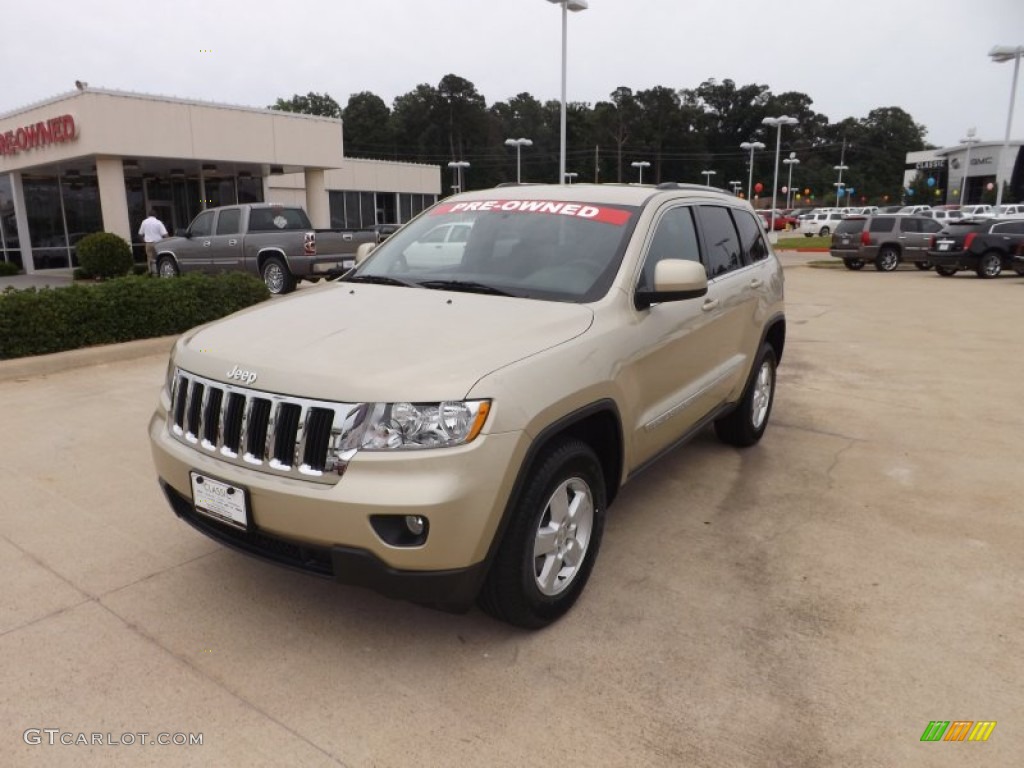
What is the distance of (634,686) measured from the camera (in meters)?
2.86

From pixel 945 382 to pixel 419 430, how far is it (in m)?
7.14

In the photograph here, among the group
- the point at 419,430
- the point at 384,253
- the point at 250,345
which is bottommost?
the point at 419,430

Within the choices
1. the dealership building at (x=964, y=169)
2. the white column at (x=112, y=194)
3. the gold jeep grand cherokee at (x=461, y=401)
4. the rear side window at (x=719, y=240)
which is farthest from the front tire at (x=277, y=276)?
the dealership building at (x=964, y=169)

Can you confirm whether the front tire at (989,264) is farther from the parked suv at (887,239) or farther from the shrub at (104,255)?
the shrub at (104,255)

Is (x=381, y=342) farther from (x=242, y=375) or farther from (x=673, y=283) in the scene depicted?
(x=673, y=283)

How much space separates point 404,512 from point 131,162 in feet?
70.3

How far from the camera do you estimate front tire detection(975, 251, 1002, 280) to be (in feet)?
68.0

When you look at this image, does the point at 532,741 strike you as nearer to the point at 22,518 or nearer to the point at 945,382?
the point at 22,518

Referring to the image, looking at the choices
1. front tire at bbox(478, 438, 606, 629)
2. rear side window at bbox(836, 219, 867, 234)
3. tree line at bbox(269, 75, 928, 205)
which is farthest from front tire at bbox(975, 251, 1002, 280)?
tree line at bbox(269, 75, 928, 205)

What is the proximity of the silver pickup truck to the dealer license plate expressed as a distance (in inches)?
450

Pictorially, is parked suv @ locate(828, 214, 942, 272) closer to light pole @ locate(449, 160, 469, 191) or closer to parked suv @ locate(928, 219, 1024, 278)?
parked suv @ locate(928, 219, 1024, 278)

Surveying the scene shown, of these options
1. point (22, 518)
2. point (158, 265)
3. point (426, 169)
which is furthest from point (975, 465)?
point (426, 169)

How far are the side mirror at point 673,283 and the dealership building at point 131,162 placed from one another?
1833cm

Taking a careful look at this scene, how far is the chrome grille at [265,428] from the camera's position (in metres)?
2.69
